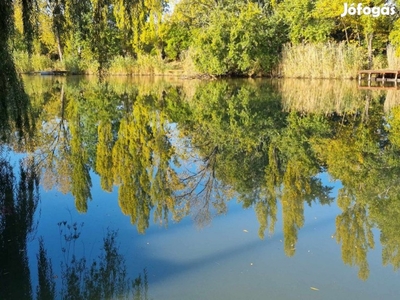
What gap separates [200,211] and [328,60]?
20.3 m

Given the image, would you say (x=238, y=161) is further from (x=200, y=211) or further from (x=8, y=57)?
(x=8, y=57)

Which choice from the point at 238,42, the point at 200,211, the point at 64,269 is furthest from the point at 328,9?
the point at 64,269

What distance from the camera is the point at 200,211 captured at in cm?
419

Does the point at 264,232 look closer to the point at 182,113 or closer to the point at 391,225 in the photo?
the point at 391,225

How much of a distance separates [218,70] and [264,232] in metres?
22.1

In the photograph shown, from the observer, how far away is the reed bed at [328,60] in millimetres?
22172

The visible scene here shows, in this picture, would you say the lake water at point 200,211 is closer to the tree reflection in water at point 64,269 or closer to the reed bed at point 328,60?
the tree reflection in water at point 64,269

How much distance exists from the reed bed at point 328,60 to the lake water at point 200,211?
47.5 feet

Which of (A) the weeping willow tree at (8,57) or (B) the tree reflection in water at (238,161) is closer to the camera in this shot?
(B) the tree reflection in water at (238,161)

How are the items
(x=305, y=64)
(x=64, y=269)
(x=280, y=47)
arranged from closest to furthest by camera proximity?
(x=64, y=269) → (x=305, y=64) → (x=280, y=47)

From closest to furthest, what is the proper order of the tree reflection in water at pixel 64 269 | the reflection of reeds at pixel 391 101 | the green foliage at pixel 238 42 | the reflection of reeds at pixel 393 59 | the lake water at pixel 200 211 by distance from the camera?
the tree reflection in water at pixel 64 269
the lake water at pixel 200 211
the reflection of reeds at pixel 391 101
the reflection of reeds at pixel 393 59
the green foliage at pixel 238 42

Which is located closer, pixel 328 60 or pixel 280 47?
pixel 328 60

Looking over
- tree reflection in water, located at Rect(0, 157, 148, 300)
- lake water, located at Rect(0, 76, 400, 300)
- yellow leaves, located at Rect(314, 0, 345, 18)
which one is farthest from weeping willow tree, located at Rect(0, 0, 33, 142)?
yellow leaves, located at Rect(314, 0, 345, 18)

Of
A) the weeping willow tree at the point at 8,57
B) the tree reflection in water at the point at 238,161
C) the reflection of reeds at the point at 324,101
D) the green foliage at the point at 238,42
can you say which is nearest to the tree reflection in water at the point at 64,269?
the tree reflection in water at the point at 238,161
